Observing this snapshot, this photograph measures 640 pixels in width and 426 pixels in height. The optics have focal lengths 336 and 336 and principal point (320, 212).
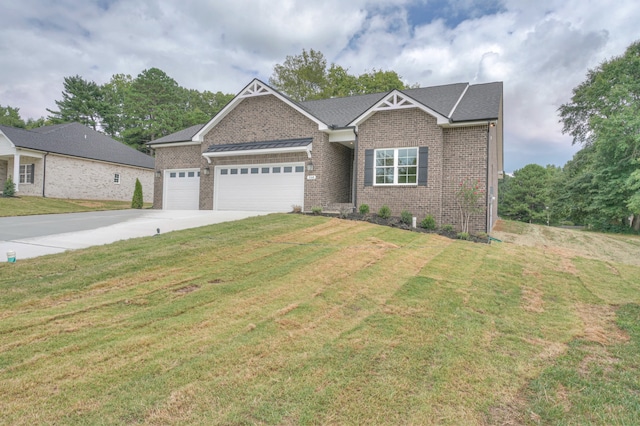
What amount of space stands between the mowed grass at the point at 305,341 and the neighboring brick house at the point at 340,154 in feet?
21.7

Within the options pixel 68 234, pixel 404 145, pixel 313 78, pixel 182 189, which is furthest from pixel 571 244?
pixel 313 78

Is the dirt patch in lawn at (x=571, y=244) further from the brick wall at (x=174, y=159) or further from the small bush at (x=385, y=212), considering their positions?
the brick wall at (x=174, y=159)

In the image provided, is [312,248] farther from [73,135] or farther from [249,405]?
[73,135]

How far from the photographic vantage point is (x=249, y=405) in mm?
2406

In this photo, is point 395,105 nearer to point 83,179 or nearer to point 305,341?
point 305,341

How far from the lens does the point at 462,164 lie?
12.6 meters

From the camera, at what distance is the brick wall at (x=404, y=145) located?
12617 millimetres

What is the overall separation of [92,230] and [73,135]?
68.0ft

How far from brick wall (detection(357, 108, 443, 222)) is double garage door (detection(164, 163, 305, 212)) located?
2.92m

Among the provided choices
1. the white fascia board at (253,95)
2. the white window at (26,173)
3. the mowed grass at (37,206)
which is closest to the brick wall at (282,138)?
the white fascia board at (253,95)

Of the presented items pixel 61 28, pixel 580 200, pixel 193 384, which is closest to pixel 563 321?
pixel 193 384

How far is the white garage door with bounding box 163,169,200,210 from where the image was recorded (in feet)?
57.4

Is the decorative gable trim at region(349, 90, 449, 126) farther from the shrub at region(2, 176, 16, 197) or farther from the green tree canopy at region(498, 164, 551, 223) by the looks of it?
the green tree canopy at region(498, 164, 551, 223)

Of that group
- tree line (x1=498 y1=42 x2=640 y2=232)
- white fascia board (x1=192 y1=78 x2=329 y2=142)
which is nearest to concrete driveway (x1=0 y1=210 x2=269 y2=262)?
white fascia board (x1=192 y1=78 x2=329 y2=142)
